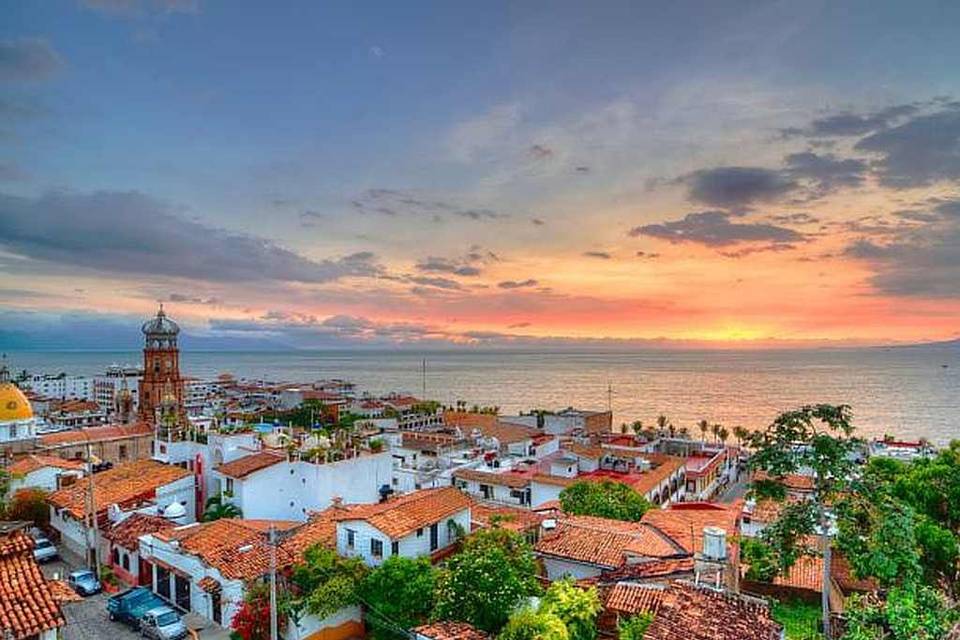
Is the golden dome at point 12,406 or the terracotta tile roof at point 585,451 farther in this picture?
the terracotta tile roof at point 585,451

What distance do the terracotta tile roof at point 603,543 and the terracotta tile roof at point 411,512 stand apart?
424 centimetres

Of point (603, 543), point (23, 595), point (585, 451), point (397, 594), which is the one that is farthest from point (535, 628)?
point (585, 451)

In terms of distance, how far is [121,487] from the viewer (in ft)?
103

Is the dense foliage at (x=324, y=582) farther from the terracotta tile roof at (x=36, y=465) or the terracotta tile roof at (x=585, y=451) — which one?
the terracotta tile roof at (x=585, y=451)

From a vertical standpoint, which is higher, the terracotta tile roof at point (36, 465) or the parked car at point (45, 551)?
the terracotta tile roof at point (36, 465)

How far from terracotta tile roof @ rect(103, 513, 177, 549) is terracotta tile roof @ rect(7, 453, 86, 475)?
36.9ft

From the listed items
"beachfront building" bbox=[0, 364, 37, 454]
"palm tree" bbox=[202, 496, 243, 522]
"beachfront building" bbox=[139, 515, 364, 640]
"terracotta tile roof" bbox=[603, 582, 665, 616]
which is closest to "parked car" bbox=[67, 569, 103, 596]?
"beachfront building" bbox=[139, 515, 364, 640]

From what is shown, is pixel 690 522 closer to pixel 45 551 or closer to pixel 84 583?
pixel 84 583

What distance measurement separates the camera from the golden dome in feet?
139

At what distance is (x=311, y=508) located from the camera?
101 ft

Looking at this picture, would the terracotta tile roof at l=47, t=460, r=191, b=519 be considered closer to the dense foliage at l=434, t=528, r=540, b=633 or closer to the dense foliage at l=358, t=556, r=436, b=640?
the dense foliage at l=358, t=556, r=436, b=640

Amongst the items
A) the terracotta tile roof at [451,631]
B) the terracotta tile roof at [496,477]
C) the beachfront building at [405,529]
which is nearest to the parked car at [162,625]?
the beachfront building at [405,529]

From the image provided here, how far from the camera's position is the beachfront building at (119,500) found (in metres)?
28.2

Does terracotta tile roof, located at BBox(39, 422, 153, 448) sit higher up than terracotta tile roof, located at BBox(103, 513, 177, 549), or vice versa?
terracotta tile roof, located at BBox(39, 422, 153, 448)
